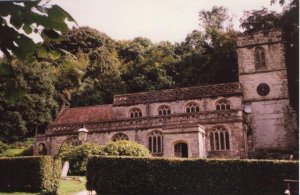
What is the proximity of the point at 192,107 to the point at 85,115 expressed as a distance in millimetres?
11152

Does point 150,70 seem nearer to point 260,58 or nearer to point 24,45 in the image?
point 260,58

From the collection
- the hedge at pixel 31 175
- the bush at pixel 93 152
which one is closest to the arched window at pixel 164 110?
the bush at pixel 93 152

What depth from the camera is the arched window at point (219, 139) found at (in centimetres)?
2736

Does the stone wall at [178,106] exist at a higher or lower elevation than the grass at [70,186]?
higher

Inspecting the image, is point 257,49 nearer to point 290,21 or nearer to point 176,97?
point 290,21

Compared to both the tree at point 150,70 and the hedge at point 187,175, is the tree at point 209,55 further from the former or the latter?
the hedge at point 187,175

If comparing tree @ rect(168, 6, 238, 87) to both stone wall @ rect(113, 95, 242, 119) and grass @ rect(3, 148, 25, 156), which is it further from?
grass @ rect(3, 148, 25, 156)

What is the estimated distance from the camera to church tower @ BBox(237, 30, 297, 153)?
30.3m

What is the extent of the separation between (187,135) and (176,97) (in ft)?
25.3

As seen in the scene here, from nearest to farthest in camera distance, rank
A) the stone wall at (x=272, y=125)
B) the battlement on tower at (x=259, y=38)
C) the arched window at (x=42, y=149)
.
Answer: the stone wall at (x=272, y=125), the battlement on tower at (x=259, y=38), the arched window at (x=42, y=149)

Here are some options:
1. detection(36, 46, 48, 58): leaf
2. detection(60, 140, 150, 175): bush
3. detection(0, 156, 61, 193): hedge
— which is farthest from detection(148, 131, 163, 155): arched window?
detection(36, 46, 48, 58): leaf

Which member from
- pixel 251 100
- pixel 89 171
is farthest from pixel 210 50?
pixel 89 171

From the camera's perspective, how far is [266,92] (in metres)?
31.7

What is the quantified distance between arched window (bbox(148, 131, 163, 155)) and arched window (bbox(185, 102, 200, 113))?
482 cm
